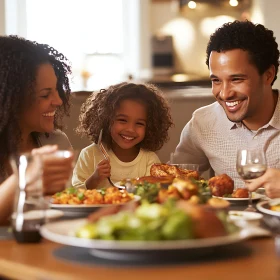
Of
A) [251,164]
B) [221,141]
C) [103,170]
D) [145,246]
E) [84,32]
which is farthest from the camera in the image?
[84,32]

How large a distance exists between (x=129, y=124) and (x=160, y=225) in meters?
2.04

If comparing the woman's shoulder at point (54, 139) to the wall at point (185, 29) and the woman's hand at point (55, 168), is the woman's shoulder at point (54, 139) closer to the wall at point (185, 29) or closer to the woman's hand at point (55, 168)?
the woman's hand at point (55, 168)

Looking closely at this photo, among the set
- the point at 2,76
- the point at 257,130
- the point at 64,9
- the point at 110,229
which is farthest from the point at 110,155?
the point at 64,9

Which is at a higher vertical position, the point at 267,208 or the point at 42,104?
the point at 42,104

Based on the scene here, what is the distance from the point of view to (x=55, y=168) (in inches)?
59.4

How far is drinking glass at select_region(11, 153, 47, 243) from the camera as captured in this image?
4.67 ft

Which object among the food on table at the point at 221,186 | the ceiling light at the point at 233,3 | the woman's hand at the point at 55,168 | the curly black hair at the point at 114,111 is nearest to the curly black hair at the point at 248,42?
the curly black hair at the point at 114,111

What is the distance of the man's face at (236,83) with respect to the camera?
9.58 feet

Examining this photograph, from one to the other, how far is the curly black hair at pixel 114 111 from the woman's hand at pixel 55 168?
1697mm

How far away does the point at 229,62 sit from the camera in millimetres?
2918

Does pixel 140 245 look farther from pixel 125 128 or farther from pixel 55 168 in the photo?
pixel 125 128

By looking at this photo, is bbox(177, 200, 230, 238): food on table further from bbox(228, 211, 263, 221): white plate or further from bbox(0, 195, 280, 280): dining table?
bbox(228, 211, 263, 221): white plate

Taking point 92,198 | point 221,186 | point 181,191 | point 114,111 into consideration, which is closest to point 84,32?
point 114,111

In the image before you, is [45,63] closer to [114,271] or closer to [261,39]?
[261,39]
